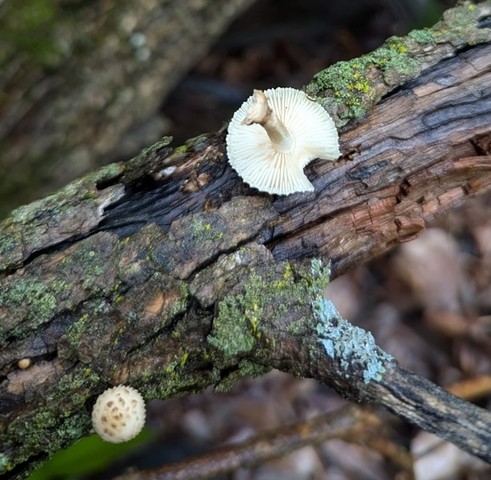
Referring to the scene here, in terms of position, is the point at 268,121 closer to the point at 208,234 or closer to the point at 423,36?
the point at 208,234

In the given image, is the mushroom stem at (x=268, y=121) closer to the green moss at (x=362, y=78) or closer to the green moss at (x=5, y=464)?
the green moss at (x=362, y=78)

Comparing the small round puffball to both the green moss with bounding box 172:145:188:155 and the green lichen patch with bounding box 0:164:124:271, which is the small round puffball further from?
the green moss with bounding box 172:145:188:155

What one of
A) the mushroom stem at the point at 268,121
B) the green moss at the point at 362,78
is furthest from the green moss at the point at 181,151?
the green moss at the point at 362,78

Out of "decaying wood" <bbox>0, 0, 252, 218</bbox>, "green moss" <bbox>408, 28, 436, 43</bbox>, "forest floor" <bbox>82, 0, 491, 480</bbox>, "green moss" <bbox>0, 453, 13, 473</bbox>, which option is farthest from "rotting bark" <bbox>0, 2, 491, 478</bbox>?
"decaying wood" <bbox>0, 0, 252, 218</bbox>

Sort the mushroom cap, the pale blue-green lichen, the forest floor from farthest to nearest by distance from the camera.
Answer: the forest floor < the mushroom cap < the pale blue-green lichen

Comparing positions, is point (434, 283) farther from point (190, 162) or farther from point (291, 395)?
point (190, 162)

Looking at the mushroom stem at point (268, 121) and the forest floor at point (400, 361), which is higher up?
the mushroom stem at point (268, 121)
